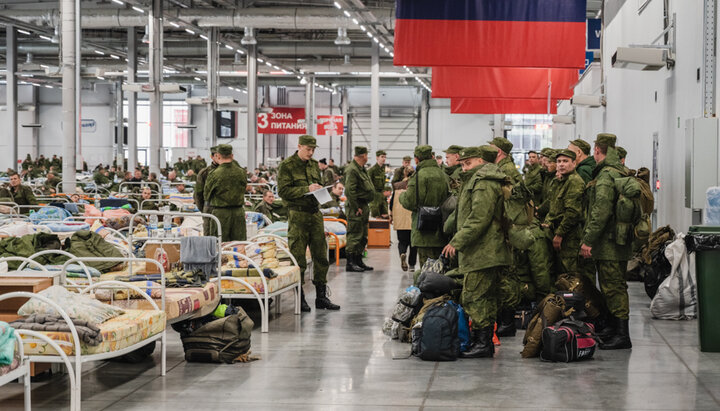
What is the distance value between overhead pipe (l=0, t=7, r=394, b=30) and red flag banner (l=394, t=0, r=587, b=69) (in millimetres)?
15065

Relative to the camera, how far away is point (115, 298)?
8.02m

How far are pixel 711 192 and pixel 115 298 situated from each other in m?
6.30

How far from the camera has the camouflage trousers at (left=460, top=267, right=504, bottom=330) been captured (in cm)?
818

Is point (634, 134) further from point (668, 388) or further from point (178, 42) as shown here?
point (178, 42)

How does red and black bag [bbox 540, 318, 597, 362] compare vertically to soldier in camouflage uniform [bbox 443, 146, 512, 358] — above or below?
below

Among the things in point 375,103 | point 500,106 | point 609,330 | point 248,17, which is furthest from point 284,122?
point 609,330

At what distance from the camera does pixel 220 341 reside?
8.06m

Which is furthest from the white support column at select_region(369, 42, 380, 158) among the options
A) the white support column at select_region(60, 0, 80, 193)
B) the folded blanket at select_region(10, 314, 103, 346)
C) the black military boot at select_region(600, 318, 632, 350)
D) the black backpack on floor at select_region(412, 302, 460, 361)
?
the folded blanket at select_region(10, 314, 103, 346)

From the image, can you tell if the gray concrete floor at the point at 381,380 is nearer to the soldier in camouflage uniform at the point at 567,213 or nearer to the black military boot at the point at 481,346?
the black military boot at the point at 481,346

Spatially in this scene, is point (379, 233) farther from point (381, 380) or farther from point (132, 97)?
point (132, 97)

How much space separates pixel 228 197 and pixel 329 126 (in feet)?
111

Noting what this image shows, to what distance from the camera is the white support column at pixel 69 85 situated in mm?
19766

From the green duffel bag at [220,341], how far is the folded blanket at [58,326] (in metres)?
1.66

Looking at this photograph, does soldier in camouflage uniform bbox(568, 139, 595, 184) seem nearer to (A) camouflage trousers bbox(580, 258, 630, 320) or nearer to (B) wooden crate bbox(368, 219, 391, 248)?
(A) camouflage trousers bbox(580, 258, 630, 320)
